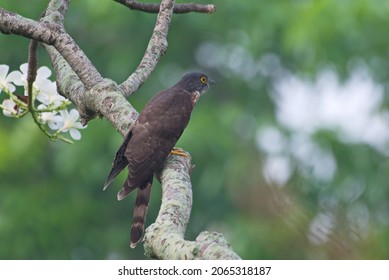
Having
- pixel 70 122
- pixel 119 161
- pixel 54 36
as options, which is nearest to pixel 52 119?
pixel 70 122

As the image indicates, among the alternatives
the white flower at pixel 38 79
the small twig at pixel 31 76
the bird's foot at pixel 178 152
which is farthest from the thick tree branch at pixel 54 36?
→ the bird's foot at pixel 178 152

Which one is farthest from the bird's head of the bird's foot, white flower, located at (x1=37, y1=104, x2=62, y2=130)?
white flower, located at (x1=37, y1=104, x2=62, y2=130)

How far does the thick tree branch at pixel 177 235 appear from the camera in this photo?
9.38ft

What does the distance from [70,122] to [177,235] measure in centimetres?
116

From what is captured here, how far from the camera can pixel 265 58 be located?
62.2 ft

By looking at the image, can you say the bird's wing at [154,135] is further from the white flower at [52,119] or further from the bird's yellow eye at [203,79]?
the bird's yellow eye at [203,79]

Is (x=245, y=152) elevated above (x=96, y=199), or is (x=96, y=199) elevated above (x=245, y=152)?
(x=245, y=152)

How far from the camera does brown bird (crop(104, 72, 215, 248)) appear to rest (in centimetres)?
449

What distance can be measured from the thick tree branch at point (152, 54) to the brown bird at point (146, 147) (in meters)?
0.15

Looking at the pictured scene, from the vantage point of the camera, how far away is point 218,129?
52.7 ft

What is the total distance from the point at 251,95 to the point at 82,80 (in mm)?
14577

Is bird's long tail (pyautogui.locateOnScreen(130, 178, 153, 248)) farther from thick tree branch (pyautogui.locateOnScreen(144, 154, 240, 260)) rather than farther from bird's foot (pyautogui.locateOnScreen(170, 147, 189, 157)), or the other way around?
thick tree branch (pyautogui.locateOnScreen(144, 154, 240, 260))

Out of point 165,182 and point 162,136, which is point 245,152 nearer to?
point 162,136
